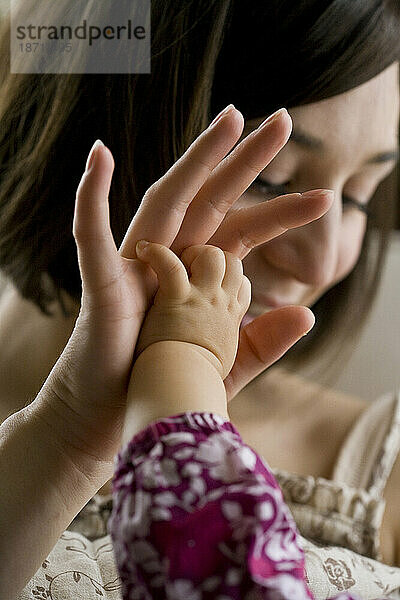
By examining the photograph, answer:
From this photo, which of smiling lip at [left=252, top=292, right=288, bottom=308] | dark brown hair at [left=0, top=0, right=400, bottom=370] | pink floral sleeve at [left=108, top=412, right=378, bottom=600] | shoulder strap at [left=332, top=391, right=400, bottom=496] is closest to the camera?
pink floral sleeve at [left=108, top=412, right=378, bottom=600]

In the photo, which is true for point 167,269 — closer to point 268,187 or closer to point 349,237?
point 268,187

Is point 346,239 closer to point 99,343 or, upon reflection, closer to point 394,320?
point 99,343

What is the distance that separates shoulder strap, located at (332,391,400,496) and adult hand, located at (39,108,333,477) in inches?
14.8

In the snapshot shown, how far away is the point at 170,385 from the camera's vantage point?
0.36 m

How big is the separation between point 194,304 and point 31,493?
0.12 meters

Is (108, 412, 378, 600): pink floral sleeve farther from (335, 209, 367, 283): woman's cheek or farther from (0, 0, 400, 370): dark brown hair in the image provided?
(335, 209, 367, 283): woman's cheek

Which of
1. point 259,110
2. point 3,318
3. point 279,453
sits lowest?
point 279,453

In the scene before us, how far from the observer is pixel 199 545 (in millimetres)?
298

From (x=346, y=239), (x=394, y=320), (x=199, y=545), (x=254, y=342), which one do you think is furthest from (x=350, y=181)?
(x=394, y=320)

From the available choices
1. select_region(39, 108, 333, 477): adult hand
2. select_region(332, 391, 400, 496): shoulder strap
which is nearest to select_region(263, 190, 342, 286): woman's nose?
select_region(39, 108, 333, 477): adult hand

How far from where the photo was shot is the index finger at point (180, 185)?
0.39 m

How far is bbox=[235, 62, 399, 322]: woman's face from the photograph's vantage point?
1.77ft

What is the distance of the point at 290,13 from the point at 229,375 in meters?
0.23

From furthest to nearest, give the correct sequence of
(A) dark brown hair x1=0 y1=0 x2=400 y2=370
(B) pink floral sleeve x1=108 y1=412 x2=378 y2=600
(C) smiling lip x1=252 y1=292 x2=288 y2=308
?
(C) smiling lip x1=252 y1=292 x2=288 y2=308
(A) dark brown hair x1=0 y1=0 x2=400 y2=370
(B) pink floral sleeve x1=108 y1=412 x2=378 y2=600
